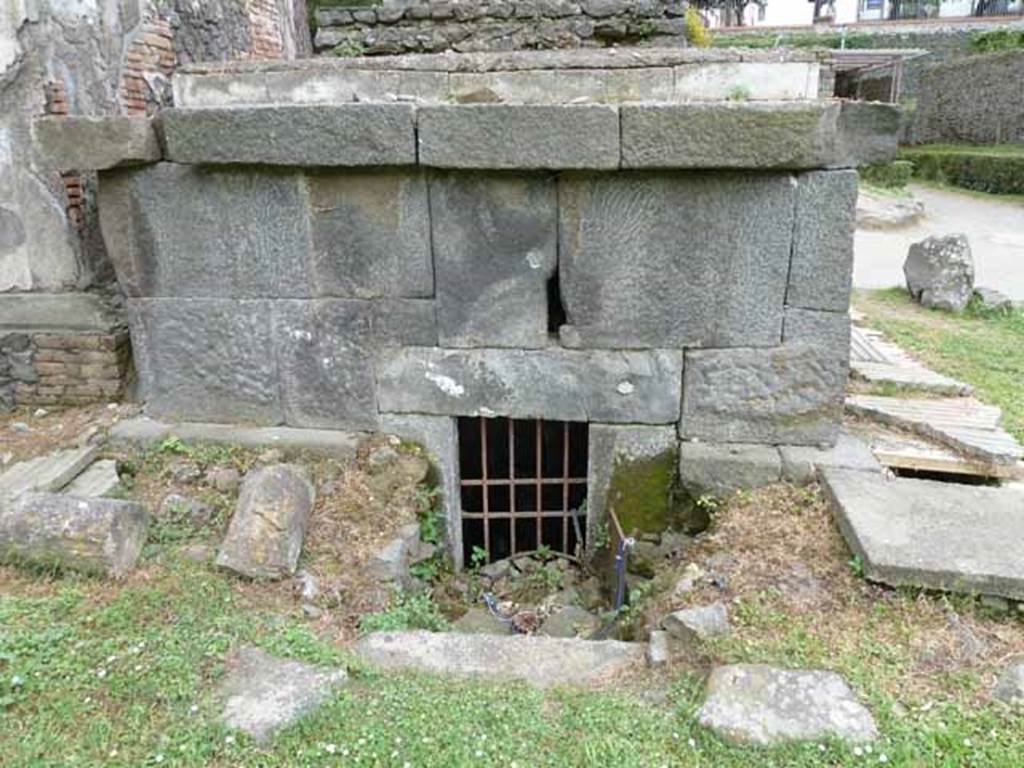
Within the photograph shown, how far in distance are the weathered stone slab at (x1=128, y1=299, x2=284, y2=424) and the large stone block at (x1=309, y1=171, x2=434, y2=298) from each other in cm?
42

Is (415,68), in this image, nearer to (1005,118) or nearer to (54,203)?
(54,203)

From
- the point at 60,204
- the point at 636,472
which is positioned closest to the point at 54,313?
A: the point at 60,204

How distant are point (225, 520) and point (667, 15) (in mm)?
3666

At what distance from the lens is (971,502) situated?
3.11m

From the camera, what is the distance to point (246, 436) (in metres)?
3.80

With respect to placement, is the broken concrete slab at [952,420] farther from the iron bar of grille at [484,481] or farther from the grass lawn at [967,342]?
the iron bar of grille at [484,481]

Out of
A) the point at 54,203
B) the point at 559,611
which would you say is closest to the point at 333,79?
the point at 54,203

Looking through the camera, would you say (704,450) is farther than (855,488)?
Yes

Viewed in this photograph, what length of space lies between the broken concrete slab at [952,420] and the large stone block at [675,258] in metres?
0.95

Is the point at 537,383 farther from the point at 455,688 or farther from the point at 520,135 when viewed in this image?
the point at 455,688

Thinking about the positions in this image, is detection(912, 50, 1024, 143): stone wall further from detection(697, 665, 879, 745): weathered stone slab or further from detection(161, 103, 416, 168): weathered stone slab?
detection(697, 665, 879, 745): weathered stone slab

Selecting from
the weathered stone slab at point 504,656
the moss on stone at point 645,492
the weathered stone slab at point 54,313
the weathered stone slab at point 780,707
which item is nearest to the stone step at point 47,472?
the weathered stone slab at point 54,313

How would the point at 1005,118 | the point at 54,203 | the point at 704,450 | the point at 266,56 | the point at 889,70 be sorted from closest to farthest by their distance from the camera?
1. the point at 704,450
2. the point at 54,203
3. the point at 266,56
4. the point at 1005,118
5. the point at 889,70

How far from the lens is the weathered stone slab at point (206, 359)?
3.77 meters
